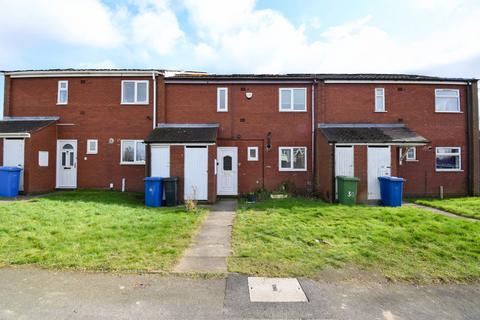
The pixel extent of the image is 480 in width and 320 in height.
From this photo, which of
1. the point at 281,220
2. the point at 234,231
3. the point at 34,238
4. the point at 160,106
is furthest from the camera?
the point at 160,106

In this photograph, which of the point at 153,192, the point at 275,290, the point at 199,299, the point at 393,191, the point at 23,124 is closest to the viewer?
the point at 199,299

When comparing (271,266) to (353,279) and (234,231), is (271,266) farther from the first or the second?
(234,231)

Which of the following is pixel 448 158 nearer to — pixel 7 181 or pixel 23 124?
pixel 7 181

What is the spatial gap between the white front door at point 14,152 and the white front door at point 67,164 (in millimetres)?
1723

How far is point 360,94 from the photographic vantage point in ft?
47.2

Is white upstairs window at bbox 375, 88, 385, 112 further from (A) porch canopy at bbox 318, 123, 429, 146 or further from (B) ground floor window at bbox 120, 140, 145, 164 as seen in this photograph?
(B) ground floor window at bbox 120, 140, 145, 164

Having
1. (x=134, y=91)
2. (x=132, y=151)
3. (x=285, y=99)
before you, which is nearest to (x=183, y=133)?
(x=132, y=151)

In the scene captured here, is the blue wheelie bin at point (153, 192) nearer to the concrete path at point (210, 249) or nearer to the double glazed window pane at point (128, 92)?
the concrete path at point (210, 249)

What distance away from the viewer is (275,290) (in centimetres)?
412

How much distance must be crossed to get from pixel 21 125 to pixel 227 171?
9.96 m

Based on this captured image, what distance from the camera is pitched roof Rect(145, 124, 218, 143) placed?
1210 cm

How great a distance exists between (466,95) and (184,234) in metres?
15.8

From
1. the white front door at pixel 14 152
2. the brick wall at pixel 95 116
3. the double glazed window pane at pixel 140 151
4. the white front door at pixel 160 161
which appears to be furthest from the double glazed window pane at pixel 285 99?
the white front door at pixel 14 152

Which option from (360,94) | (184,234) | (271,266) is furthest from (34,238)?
(360,94)
